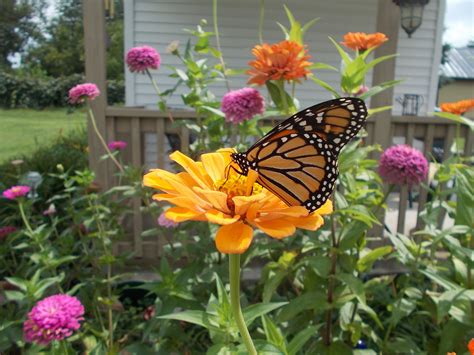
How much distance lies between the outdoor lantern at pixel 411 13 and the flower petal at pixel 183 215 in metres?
5.74

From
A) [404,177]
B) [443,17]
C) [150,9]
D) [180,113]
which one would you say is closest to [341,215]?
[404,177]

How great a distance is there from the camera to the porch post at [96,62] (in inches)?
105

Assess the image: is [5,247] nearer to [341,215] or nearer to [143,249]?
[143,249]

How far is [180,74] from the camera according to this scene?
2.04 m

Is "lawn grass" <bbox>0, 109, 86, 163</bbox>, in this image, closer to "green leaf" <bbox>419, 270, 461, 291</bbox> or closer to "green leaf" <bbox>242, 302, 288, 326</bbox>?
"green leaf" <bbox>419, 270, 461, 291</bbox>

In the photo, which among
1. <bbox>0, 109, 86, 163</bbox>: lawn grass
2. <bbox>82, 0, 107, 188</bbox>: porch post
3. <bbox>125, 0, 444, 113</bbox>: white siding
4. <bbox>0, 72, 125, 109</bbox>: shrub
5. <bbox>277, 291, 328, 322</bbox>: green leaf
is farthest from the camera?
<bbox>0, 72, 125, 109</bbox>: shrub

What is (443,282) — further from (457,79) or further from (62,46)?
(457,79)

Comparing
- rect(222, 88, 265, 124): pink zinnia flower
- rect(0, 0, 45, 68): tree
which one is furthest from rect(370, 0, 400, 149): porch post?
rect(0, 0, 45, 68): tree

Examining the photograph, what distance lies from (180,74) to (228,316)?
1371 millimetres

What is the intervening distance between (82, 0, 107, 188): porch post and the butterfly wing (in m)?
1.96

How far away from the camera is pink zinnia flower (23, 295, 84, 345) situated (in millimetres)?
1225

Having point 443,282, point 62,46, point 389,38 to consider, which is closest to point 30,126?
point 62,46

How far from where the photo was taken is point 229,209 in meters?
0.68

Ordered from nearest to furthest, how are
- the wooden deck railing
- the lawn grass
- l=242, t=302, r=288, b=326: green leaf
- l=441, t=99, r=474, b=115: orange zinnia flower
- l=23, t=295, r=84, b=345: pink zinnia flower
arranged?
l=242, t=302, r=288, b=326: green leaf → l=23, t=295, r=84, b=345: pink zinnia flower → l=441, t=99, r=474, b=115: orange zinnia flower → the wooden deck railing → the lawn grass
